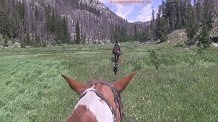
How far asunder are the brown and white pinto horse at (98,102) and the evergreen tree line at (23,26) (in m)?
91.9

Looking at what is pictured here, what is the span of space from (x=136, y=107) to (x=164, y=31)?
302 feet

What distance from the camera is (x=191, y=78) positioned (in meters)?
12.7

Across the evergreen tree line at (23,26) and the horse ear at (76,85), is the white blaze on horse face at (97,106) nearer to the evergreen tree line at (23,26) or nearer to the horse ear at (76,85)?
the horse ear at (76,85)

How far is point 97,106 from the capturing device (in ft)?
7.08

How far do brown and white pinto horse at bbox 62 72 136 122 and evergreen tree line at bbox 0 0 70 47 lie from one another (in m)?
91.9

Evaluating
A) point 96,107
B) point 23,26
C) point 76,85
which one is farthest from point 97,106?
point 23,26

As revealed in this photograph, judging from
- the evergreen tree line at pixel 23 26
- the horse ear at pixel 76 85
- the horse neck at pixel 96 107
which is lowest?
the horse neck at pixel 96 107

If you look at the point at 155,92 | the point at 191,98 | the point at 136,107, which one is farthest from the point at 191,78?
the point at 136,107

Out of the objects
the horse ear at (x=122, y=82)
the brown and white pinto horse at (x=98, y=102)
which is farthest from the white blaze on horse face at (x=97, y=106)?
the horse ear at (x=122, y=82)

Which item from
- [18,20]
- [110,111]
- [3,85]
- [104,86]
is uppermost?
[18,20]

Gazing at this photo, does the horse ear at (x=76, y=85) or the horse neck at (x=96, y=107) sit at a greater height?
the horse ear at (x=76, y=85)

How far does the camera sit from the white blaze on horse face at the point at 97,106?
210cm

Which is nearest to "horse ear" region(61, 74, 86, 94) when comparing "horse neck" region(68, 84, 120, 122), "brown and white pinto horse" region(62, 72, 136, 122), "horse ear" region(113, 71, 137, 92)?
"brown and white pinto horse" region(62, 72, 136, 122)

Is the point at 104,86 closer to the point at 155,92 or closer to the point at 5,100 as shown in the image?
the point at 155,92
